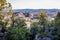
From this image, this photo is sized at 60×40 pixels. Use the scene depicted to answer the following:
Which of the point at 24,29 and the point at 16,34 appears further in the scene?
the point at 24,29

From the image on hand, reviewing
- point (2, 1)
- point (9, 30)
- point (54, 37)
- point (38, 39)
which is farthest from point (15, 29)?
point (54, 37)

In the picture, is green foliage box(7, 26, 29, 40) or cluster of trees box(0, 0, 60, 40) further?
green foliage box(7, 26, 29, 40)

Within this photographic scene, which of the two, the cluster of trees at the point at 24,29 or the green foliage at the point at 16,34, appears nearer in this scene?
the cluster of trees at the point at 24,29

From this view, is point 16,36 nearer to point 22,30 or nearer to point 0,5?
point 22,30

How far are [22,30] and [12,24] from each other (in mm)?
1639

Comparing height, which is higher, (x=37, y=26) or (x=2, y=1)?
(x=2, y=1)

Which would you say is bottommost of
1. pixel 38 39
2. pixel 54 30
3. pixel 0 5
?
pixel 38 39

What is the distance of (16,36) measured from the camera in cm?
2181

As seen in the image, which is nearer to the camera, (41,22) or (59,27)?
(59,27)

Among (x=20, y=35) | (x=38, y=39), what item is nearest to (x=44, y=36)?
(x=38, y=39)

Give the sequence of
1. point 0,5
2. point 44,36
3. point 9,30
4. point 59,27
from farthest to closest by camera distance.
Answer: point 9,30, point 44,36, point 0,5, point 59,27

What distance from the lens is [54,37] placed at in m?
18.2

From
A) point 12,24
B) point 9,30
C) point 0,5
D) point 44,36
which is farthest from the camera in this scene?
point 12,24

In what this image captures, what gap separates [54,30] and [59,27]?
0.91m
